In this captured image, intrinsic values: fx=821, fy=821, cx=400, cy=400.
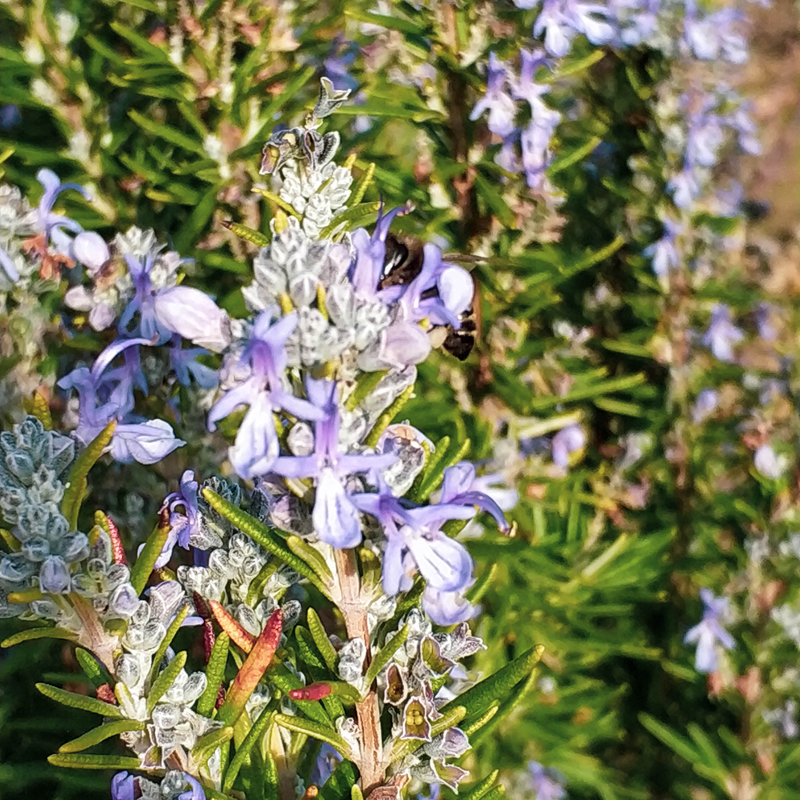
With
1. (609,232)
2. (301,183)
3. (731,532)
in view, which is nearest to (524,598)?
(731,532)

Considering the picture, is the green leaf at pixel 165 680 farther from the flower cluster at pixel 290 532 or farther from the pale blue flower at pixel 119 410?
the pale blue flower at pixel 119 410

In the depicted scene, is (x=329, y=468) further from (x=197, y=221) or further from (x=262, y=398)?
(x=197, y=221)

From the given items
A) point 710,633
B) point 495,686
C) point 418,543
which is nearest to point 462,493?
point 418,543

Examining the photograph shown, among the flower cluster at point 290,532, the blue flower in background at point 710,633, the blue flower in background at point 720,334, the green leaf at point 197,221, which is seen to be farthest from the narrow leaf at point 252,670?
the blue flower in background at point 720,334

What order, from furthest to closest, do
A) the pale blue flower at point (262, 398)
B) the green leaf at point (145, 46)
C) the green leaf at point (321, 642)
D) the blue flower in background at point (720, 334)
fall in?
1. the blue flower in background at point (720, 334)
2. the green leaf at point (145, 46)
3. the green leaf at point (321, 642)
4. the pale blue flower at point (262, 398)

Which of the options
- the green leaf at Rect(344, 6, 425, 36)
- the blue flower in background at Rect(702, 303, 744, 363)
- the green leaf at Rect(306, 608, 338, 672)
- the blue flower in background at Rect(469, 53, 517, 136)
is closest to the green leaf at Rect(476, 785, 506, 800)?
the green leaf at Rect(306, 608, 338, 672)

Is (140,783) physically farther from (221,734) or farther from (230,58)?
(230,58)
